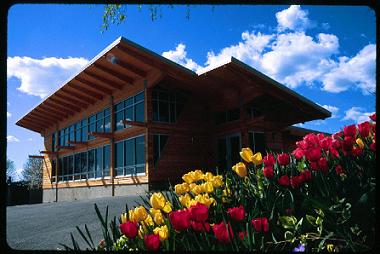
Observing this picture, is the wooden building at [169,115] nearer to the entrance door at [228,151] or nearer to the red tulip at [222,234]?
the entrance door at [228,151]

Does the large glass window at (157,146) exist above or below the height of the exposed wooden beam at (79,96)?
below

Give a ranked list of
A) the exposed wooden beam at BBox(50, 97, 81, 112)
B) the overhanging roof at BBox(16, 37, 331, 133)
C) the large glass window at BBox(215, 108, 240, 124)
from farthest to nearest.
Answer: the exposed wooden beam at BBox(50, 97, 81, 112) → the large glass window at BBox(215, 108, 240, 124) → the overhanging roof at BBox(16, 37, 331, 133)

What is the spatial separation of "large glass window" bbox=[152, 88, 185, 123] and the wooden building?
46 mm

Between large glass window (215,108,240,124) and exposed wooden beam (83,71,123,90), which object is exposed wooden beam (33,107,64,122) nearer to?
exposed wooden beam (83,71,123,90)

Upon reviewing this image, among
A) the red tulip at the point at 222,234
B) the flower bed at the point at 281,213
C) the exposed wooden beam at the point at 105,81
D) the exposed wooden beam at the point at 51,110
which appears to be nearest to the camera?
the red tulip at the point at 222,234

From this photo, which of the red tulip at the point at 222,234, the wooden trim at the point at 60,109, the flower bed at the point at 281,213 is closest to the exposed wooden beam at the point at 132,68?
the wooden trim at the point at 60,109

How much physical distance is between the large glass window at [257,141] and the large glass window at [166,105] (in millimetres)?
3585

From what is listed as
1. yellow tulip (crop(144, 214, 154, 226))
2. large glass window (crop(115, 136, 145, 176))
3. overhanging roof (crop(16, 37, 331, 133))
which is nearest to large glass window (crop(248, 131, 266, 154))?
overhanging roof (crop(16, 37, 331, 133))

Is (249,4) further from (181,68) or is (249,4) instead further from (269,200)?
(181,68)

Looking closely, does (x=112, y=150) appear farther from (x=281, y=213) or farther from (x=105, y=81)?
(x=281, y=213)

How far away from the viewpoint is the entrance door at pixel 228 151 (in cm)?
1650

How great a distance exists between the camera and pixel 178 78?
49.7ft

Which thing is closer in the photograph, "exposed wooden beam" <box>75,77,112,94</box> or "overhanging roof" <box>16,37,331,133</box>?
"overhanging roof" <box>16,37,331,133</box>

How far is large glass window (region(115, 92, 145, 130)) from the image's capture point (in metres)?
16.8
